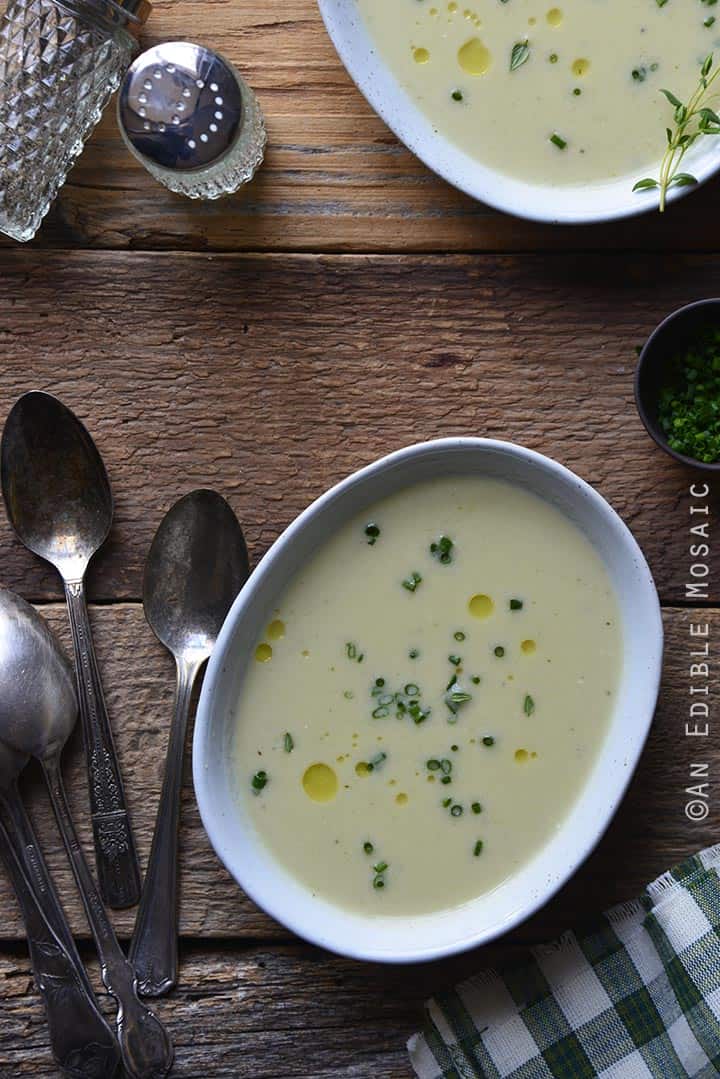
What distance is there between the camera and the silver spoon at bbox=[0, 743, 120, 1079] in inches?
55.4

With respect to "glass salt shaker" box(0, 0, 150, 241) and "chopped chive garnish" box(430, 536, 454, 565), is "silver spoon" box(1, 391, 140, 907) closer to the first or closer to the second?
"glass salt shaker" box(0, 0, 150, 241)

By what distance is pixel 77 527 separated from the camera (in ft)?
4.77

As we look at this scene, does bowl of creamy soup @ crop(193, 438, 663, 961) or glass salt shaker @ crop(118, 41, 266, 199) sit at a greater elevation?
glass salt shaker @ crop(118, 41, 266, 199)

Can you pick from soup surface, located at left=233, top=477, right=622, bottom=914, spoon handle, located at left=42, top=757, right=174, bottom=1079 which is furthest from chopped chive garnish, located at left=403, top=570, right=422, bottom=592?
spoon handle, located at left=42, top=757, right=174, bottom=1079

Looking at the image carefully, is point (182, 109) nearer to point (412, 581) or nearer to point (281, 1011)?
point (412, 581)

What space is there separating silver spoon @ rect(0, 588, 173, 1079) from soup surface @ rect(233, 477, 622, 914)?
0.25 meters

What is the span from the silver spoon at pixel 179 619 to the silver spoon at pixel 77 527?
0.05 meters

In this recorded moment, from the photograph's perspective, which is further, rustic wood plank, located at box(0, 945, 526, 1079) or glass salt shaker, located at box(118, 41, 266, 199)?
rustic wood plank, located at box(0, 945, 526, 1079)

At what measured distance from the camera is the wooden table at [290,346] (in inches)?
57.4

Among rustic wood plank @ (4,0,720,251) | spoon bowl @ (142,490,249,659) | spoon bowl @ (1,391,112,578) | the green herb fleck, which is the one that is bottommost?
spoon bowl @ (142,490,249,659)

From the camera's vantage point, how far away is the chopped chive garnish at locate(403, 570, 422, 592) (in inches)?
53.1

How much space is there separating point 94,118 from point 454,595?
2.63ft

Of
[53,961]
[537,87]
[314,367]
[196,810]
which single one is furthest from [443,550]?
[53,961]

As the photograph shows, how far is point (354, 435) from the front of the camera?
4.84ft
